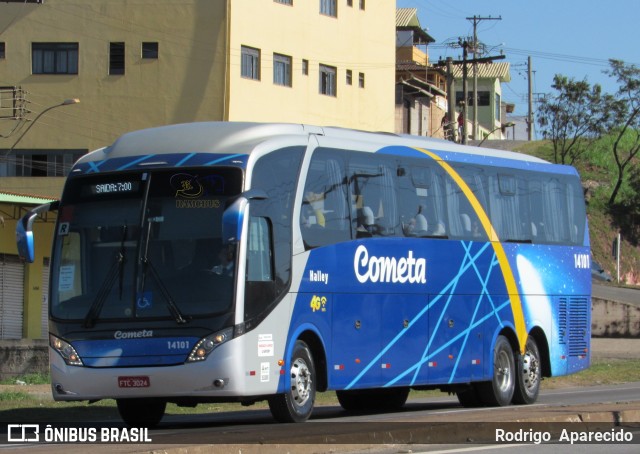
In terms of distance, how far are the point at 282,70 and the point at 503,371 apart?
32349mm

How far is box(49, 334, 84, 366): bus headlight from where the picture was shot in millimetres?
15203

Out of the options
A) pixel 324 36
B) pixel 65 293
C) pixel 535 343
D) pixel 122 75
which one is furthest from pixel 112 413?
pixel 324 36

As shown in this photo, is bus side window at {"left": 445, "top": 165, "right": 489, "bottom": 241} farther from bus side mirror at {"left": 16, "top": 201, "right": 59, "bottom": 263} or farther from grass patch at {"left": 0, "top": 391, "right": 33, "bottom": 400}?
grass patch at {"left": 0, "top": 391, "right": 33, "bottom": 400}

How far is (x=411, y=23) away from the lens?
93.1m

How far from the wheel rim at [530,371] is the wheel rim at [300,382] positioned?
21.6ft

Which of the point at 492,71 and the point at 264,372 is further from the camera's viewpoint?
the point at 492,71

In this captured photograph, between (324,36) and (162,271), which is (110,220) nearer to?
(162,271)

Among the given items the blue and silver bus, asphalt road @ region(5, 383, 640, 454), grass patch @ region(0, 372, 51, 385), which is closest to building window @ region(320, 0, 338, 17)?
grass patch @ region(0, 372, 51, 385)

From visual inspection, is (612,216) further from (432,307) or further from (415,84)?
(432,307)

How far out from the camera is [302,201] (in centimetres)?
1628

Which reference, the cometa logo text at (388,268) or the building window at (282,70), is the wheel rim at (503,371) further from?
the building window at (282,70)

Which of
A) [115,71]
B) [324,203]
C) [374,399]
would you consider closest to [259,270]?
[324,203]

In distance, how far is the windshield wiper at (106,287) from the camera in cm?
1516

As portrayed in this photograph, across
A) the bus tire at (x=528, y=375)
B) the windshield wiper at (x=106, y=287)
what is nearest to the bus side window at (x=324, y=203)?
the windshield wiper at (x=106, y=287)
